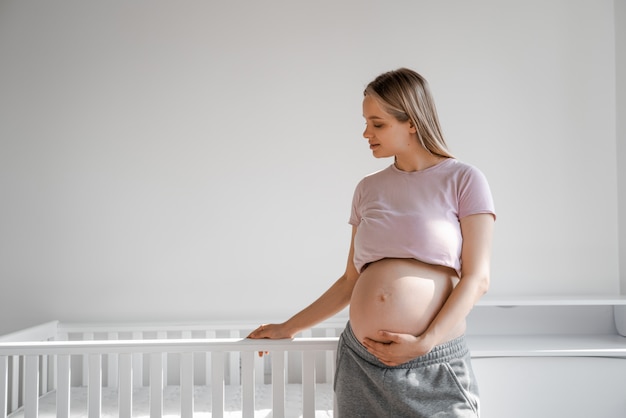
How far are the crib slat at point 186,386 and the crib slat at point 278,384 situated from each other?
0.20 m

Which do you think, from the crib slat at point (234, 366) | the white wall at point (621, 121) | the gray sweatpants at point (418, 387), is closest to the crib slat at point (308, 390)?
the gray sweatpants at point (418, 387)

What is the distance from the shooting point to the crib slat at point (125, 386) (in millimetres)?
1479

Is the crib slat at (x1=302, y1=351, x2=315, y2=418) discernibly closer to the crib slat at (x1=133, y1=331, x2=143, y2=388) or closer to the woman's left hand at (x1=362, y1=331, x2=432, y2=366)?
the woman's left hand at (x1=362, y1=331, x2=432, y2=366)

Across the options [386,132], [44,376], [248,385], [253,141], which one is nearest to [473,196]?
[386,132]

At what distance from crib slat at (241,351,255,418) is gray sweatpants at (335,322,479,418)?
1.02ft

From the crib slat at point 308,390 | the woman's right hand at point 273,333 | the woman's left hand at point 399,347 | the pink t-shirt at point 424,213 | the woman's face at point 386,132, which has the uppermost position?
the woman's face at point 386,132

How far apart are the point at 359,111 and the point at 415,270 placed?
1.36 metres

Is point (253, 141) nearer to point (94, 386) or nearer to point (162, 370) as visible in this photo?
point (162, 370)

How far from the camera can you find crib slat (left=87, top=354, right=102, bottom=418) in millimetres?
1472

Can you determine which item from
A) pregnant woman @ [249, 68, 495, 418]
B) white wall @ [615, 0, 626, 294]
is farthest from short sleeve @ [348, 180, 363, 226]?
white wall @ [615, 0, 626, 294]

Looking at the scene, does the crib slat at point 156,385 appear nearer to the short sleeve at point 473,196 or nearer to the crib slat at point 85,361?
the short sleeve at point 473,196

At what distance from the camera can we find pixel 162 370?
1.72 metres

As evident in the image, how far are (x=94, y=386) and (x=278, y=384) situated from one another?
0.44m

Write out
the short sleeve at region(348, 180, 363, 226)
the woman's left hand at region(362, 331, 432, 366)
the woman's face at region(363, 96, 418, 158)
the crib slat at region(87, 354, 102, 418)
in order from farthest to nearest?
the crib slat at region(87, 354, 102, 418) < the short sleeve at region(348, 180, 363, 226) < the woman's face at region(363, 96, 418, 158) < the woman's left hand at region(362, 331, 432, 366)
